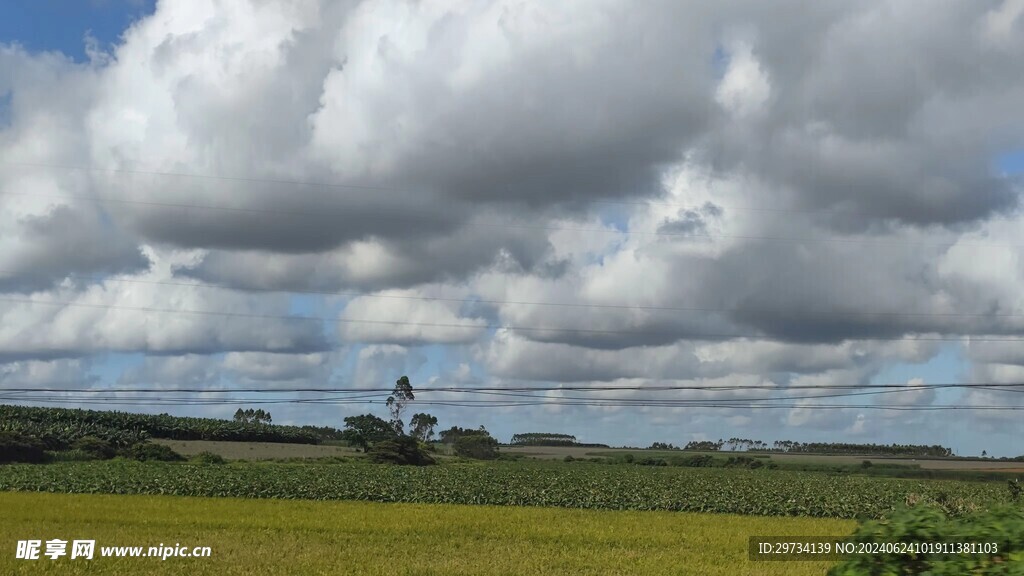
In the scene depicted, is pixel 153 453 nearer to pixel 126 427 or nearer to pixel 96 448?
pixel 96 448

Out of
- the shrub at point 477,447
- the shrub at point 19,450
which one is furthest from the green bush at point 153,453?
the shrub at point 477,447

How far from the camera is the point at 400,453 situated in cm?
7562

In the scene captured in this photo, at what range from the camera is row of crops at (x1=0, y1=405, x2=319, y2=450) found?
86250 millimetres

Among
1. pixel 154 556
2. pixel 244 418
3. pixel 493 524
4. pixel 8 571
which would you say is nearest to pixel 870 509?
pixel 493 524

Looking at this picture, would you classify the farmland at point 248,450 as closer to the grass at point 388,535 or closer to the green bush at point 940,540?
the grass at point 388,535

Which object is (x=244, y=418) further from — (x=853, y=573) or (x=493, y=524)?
(x=853, y=573)

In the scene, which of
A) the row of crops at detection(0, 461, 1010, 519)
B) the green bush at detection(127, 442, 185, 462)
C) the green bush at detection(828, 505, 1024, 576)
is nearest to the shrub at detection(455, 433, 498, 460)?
the green bush at detection(127, 442, 185, 462)

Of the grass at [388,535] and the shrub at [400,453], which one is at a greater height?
the shrub at [400,453]

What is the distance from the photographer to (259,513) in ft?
113

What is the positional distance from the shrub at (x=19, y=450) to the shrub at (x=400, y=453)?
84.5ft

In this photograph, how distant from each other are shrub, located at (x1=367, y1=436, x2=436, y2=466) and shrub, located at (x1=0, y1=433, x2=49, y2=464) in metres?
25.7

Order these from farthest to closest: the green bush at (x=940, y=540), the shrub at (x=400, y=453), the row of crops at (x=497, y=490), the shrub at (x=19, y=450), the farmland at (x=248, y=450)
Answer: the farmland at (x=248, y=450) → the shrub at (x=400, y=453) → the shrub at (x=19, y=450) → the row of crops at (x=497, y=490) → the green bush at (x=940, y=540)

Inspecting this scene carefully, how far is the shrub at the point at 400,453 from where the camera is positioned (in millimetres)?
74562

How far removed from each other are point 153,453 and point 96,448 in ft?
27.2
